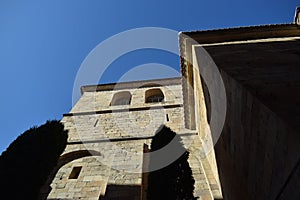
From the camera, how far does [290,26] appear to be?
6367mm

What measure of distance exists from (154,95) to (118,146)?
5.77 meters

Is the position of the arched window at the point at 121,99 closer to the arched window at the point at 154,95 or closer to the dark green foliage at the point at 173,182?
the arched window at the point at 154,95

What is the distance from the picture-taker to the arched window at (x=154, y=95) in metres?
12.4

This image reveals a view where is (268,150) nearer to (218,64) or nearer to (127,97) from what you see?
(218,64)

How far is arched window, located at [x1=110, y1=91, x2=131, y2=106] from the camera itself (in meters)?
12.4

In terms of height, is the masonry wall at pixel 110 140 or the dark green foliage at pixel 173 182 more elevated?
the masonry wall at pixel 110 140

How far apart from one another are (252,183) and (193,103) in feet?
14.5

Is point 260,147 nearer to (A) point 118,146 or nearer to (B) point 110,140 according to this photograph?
(A) point 118,146

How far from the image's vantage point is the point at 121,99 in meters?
12.9

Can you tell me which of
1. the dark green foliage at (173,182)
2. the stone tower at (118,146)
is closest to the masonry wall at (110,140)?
the stone tower at (118,146)

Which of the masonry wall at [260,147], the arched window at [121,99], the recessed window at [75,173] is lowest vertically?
the masonry wall at [260,147]

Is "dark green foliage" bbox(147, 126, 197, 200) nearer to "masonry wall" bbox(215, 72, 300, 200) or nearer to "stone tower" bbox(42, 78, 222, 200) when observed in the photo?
"masonry wall" bbox(215, 72, 300, 200)

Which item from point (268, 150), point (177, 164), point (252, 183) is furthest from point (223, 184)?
point (268, 150)

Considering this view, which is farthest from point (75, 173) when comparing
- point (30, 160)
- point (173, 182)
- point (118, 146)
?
point (173, 182)
